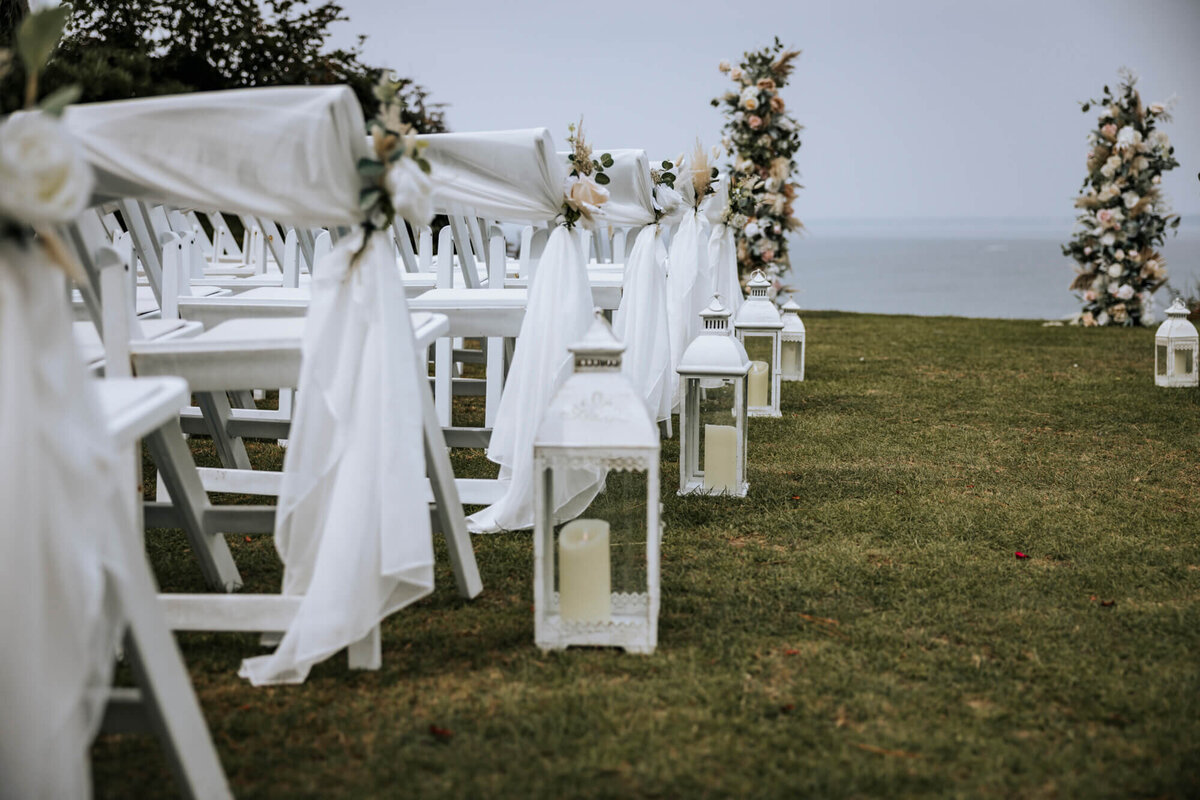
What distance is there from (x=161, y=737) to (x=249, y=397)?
3424mm

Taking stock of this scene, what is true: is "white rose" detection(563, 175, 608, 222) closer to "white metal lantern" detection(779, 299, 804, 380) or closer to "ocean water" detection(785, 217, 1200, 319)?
"white metal lantern" detection(779, 299, 804, 380)

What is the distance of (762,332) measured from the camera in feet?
16.4

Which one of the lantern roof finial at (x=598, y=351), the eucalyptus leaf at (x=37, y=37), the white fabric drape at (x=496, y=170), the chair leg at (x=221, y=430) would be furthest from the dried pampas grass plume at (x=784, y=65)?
the eucalyptus leaf at (x=37, y=37)

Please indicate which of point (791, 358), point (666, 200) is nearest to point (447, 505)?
point (666, 200)

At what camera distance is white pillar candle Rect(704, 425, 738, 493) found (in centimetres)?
360

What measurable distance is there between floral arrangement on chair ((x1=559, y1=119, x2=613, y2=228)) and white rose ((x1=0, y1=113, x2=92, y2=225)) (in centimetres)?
207

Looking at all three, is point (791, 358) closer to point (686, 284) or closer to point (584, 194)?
point (686, 284)

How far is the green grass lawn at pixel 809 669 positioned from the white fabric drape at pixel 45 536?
44cm

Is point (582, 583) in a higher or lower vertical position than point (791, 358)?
lower

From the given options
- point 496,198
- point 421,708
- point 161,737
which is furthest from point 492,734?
point 496,198

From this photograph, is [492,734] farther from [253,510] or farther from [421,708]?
[253,510]

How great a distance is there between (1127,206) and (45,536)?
10226 millimetres

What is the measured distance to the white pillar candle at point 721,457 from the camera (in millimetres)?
3604

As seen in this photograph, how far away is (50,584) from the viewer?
1.31 metres
